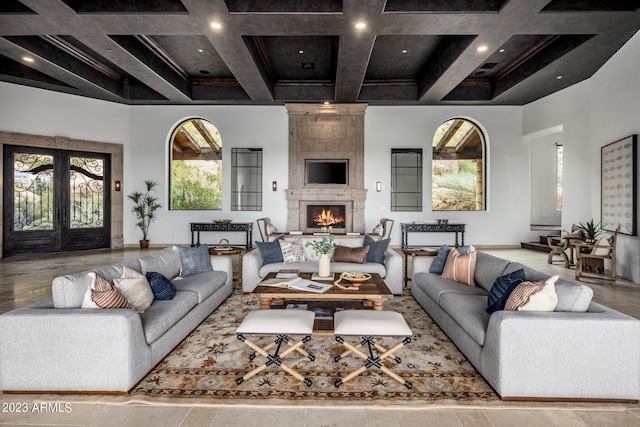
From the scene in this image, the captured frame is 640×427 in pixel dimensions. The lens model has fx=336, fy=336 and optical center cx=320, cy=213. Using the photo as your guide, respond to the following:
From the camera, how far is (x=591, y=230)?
602cm

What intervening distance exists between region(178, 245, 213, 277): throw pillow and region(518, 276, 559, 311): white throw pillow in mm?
3411

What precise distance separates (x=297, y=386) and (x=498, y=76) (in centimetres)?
822

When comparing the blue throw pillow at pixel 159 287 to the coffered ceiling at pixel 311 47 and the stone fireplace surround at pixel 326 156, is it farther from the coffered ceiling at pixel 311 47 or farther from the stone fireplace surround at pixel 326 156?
the stone fireplace surround at pixel 326 156

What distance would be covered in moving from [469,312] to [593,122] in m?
6.14

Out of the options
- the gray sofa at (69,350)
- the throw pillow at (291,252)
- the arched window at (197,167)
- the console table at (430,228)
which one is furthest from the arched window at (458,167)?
the gray sofa at (69,350)

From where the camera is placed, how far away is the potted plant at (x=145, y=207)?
29.1ft

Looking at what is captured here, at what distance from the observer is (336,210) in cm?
892

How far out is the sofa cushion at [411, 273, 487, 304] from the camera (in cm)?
338

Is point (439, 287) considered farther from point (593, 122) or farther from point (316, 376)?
point (593, 122)

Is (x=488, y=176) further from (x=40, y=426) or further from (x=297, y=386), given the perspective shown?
(x=40, y=426)

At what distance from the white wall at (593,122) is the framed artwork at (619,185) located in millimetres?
186

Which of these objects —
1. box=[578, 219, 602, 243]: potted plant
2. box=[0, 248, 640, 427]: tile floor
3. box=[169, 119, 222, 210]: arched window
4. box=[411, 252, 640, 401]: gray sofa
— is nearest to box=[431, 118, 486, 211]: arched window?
box=[578, 219, 602, 243]: potted plant

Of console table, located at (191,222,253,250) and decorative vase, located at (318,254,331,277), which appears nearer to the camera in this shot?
decorative vase, located at (318,254,331,277)

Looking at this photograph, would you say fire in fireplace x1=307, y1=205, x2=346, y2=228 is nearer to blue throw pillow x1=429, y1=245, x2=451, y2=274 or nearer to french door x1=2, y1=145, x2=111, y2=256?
blue throw pillow x1=429, y1=245, x2=451, y2=274
